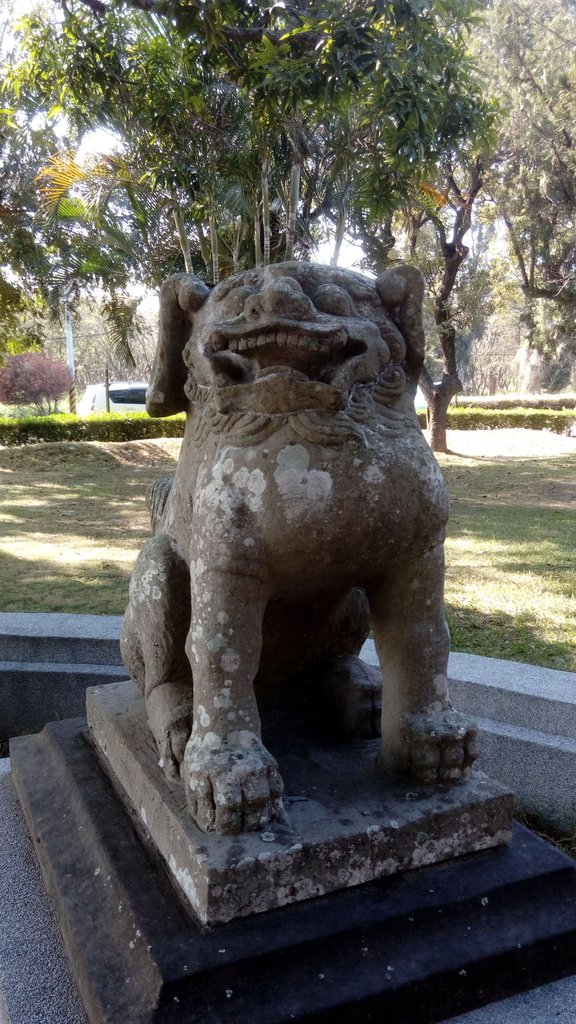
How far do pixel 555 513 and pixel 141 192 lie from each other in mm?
5592

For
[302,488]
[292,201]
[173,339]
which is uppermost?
[292,201]

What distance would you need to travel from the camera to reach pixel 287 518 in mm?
1452

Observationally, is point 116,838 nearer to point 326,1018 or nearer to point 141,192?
point 326,1018

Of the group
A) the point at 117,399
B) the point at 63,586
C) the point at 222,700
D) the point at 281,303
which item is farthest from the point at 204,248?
the point at 117,399

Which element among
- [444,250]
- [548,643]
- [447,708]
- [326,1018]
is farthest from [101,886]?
[444,250]

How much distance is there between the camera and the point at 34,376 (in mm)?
27094

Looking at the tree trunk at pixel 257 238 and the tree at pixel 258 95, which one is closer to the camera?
the tree at pixel 258 95

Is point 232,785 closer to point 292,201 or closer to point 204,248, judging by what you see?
point 292,201

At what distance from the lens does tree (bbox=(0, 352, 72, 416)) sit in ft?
88.3

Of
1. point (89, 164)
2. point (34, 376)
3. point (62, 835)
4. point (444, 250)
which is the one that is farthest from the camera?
point (34, 376)

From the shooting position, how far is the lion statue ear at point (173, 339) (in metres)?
1.71

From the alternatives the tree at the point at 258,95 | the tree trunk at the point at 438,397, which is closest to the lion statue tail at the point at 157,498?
the tree at the point at 258,95

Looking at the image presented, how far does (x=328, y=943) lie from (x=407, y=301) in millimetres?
1235

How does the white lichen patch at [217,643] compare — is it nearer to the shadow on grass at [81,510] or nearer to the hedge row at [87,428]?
the shadow on grass at [81,510]
